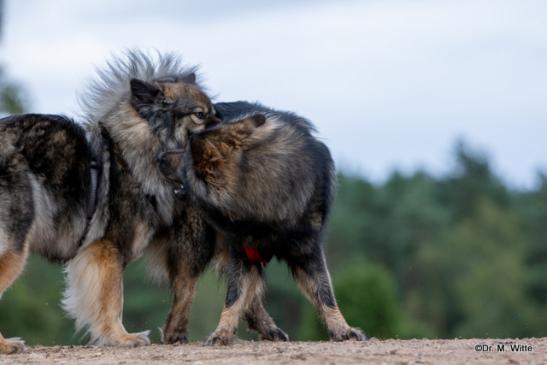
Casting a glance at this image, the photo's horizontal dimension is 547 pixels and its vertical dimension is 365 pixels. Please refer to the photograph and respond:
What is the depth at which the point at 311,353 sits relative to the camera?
7715 millimetres

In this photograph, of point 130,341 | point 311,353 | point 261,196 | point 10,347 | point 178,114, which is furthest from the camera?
point 178,114

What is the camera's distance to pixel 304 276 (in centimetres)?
908

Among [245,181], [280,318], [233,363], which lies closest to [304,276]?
[245,181]

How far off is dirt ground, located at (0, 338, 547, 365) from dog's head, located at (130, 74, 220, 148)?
165 cm

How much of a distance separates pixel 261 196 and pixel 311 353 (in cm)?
132

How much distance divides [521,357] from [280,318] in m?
44.8

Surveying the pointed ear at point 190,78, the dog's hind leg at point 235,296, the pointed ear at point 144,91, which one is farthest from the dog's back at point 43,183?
the dog's hind leg at point 235,296

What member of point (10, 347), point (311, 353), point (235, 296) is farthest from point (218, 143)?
point (10, 347)

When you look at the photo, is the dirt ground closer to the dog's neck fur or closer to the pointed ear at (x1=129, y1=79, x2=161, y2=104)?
the dog's neck fur

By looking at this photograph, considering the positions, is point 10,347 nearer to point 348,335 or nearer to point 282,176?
point 282,176

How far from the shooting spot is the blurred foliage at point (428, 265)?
144ft

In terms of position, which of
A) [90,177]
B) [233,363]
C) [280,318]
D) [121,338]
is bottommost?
[280,318]

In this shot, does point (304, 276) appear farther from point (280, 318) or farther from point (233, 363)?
point (280, 318)

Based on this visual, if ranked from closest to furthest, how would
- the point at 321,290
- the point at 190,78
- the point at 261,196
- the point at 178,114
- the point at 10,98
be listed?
the point at 261,196, the point at 321,290, the point at 178,114, the point at 190,78, the point at 10,98
